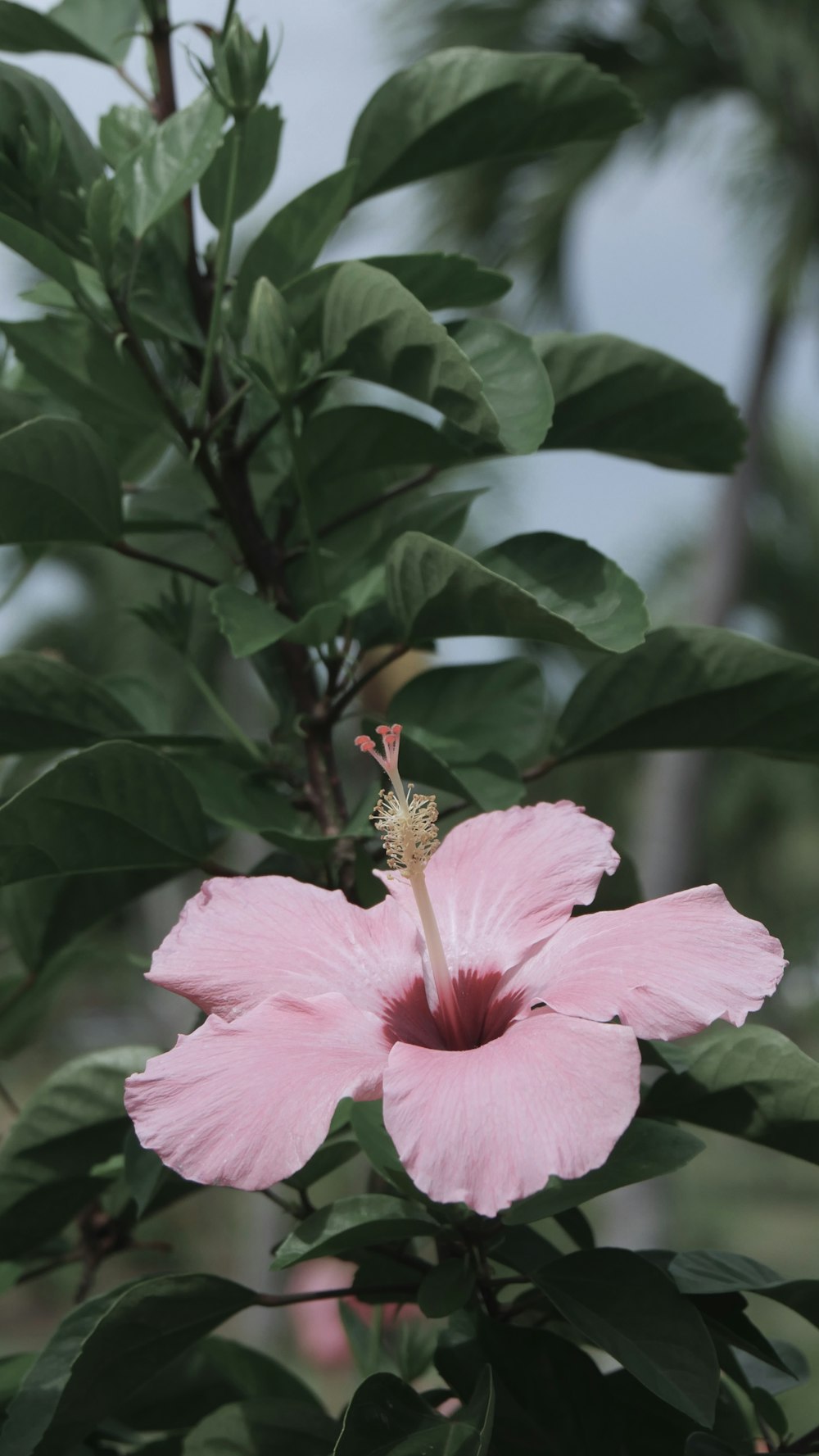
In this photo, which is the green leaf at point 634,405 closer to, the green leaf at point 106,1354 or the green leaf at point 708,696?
the green leaf at point 708,696

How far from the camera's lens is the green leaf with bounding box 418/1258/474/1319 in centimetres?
57

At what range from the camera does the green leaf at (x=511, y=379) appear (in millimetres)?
627

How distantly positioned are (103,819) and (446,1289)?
0.27 metres

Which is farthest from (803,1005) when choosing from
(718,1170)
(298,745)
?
(298,745)

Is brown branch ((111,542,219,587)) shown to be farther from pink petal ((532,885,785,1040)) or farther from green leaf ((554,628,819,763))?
pink petal ((532,885,785,1040))

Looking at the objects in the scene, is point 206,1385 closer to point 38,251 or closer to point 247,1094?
point 247,1094

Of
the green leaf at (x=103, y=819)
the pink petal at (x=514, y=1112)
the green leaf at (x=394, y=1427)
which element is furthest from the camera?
the green leaf at (x=103, y=819)

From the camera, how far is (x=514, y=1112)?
43cm

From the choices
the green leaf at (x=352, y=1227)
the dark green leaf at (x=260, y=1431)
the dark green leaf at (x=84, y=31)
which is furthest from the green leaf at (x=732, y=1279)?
the dark green leaf at (x=84, y=31)

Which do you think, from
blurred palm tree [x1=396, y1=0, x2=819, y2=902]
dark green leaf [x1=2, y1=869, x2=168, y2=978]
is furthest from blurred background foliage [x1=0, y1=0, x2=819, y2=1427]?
dark green leaf [x1=2, y1=869, x2=168, y2=978]

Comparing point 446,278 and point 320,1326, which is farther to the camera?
point 320,1326

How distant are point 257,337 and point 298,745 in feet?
0.82

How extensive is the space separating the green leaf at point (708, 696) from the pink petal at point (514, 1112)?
277 mm

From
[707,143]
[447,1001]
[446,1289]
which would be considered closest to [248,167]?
[447,1001]
